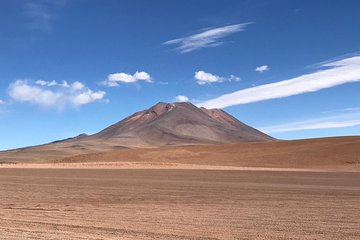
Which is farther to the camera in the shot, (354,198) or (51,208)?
(354,198)

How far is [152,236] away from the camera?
12.3 metres

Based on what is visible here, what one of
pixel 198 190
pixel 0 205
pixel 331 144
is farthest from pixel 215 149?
pixel 0 205

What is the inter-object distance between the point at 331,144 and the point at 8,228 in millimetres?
77329

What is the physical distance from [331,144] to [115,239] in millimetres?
77776

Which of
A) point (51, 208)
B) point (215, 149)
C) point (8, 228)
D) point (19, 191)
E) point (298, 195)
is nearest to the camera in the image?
point (8, 228)

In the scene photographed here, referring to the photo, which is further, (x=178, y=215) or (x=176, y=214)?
(x=176, y=214)

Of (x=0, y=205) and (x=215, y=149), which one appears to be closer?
(x=0, y=205)

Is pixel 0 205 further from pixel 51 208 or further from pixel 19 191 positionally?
pixel 19 191

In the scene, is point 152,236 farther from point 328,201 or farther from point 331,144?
point 331,144

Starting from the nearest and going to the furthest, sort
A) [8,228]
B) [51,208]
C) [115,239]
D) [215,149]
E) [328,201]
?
[115,239]
[8,228]
[51,208]
[328,201]
[215,149]

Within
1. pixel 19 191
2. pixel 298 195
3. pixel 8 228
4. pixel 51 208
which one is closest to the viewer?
pixel 8 228

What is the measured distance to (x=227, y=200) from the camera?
2138cm

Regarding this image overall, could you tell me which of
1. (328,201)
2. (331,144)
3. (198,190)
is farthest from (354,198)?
(331,144)

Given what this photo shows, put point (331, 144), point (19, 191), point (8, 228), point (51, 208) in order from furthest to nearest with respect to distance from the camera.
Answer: point (331, 144)
point (19, 191)
point (51, 208)
point (8, 228)
